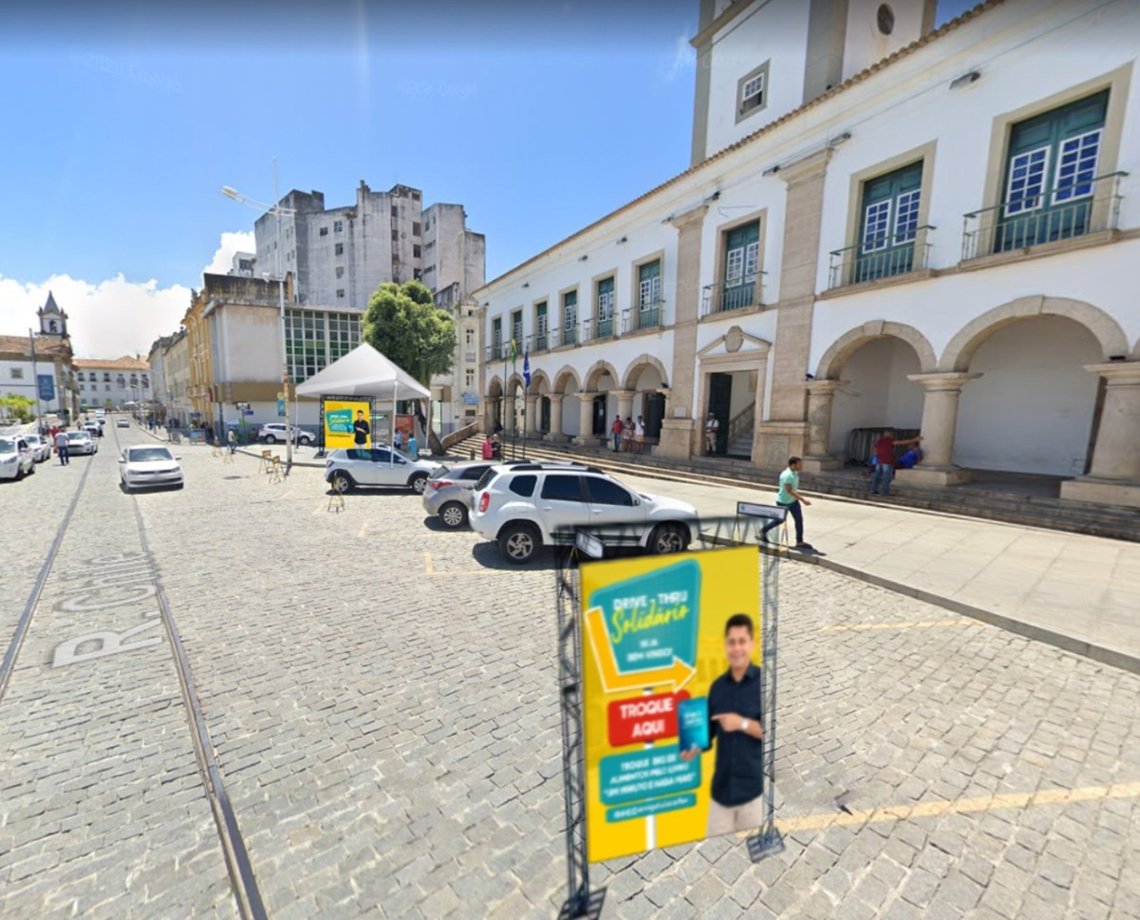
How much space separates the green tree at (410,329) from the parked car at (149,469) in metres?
12.5

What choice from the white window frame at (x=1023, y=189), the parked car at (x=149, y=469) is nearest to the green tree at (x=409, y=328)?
the parked car at (x=149, y=469)

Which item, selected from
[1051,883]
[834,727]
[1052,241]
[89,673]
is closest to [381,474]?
[89,673]

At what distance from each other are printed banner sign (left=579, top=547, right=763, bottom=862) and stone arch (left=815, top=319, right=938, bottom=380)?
1244 centimetres

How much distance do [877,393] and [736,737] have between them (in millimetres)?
16186

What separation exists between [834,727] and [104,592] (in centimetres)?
833

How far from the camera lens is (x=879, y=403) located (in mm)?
15477

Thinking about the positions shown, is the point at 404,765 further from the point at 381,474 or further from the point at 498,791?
the point at 381,474

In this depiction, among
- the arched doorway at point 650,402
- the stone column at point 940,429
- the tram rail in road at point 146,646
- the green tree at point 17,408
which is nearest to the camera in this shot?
the tram rail in road at point 146,646

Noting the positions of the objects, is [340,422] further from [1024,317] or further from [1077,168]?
[1077,168]

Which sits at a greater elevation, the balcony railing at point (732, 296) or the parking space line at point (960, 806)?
the balcony railing at point (732, 296)

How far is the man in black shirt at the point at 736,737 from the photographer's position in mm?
2301

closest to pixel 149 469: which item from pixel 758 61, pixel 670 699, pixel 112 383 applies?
pixel 670 699

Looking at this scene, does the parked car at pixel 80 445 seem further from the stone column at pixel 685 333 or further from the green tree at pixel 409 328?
the stone column at pixel 685 333

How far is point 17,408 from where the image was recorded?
5744cm
